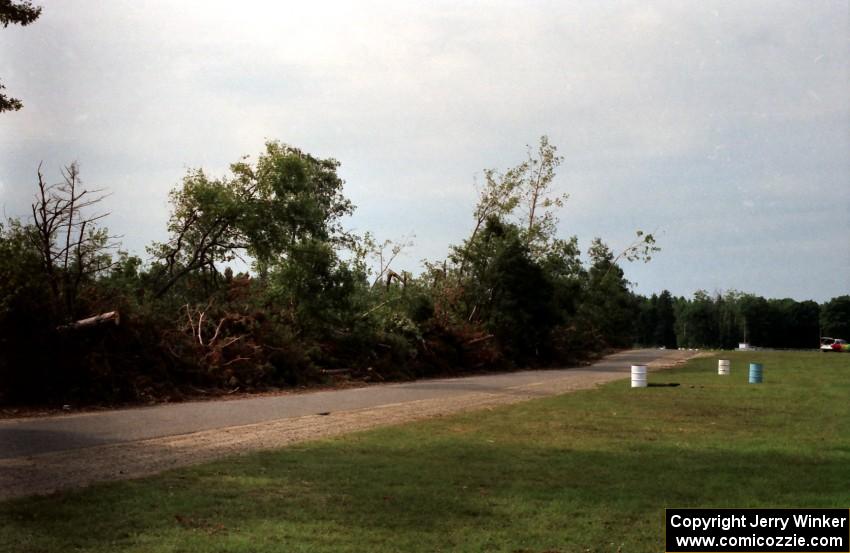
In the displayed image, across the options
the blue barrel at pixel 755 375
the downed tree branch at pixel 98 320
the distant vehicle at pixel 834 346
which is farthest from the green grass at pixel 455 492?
the distant vehicle at pixel 834 346

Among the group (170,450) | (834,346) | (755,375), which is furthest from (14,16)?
(834,346)

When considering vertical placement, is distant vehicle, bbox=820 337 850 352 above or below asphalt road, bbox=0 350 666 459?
above

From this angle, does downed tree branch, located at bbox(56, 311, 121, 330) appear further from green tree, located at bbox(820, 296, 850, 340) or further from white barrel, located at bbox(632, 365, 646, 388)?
green tree, located at bbox(820, 296, 850, 340)

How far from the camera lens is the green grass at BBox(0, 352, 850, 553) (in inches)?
255

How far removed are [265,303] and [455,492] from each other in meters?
22.4

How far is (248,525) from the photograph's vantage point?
22.5 feet

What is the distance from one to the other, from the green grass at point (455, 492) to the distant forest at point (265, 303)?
960cm

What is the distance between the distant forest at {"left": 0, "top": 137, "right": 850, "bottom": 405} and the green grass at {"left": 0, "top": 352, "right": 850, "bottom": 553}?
9.60 metres

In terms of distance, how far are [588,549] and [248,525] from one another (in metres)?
2.81

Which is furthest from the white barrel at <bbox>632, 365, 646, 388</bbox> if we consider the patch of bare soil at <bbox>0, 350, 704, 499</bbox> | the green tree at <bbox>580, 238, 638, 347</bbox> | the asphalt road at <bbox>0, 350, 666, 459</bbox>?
the green tree at <bbox>580, 238, 638, 347</bbox>

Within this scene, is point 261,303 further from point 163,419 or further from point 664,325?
point 664,325

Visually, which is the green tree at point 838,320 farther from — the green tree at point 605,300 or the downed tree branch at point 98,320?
the downed tree branch at point 98,320

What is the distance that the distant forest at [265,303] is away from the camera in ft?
62.3

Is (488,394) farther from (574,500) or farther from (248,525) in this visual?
(248,525)
